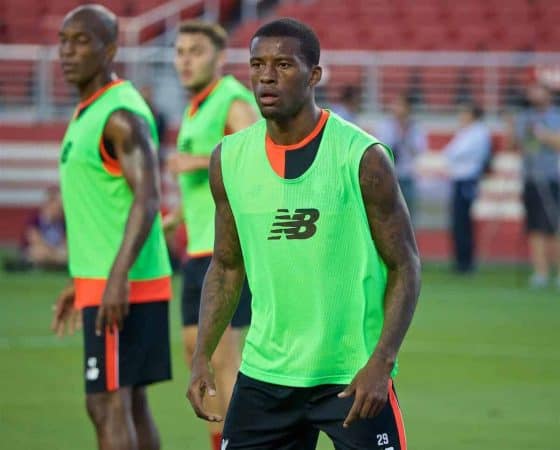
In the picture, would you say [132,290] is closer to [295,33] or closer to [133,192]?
[133,192]

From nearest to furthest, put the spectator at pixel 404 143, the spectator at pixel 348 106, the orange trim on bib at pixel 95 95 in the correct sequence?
the orange trim on bib at pixel 95 95
the spectator at pixel 348 106
the spectator at pixel 404 143

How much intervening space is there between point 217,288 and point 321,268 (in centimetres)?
49

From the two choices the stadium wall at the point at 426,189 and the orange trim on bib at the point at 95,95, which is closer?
the orange trim on bib at the point at 95,95

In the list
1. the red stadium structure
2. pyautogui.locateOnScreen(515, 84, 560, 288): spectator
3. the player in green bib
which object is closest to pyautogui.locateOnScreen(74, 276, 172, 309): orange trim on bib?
the player in green bib

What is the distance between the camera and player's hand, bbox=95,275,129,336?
641 cm

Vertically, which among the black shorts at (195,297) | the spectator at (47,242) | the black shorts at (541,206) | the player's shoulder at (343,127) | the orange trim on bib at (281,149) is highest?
the player's shoulder at (343,127)

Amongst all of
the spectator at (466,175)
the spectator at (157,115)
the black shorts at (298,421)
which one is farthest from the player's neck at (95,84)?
the spectator at (466,175)

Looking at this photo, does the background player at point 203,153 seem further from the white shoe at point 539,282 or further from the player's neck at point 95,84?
the white shoe at point 539,282

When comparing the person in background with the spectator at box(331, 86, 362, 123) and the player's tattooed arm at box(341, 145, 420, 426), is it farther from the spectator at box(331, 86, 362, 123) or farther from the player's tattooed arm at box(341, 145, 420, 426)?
the player's tattooed arm at box(341, 145, 420, 426)

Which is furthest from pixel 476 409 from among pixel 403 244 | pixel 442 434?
pixel 403 244

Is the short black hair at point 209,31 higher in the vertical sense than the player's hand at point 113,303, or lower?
higher

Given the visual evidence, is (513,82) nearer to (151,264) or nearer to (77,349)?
(77,349)

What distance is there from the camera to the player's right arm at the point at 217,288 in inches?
200

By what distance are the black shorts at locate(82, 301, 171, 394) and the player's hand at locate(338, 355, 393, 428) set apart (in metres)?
2.04
